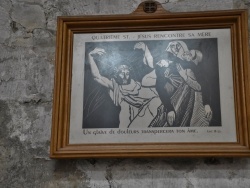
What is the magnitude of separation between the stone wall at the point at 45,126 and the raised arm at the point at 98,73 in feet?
0.56

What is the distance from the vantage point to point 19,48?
162cm

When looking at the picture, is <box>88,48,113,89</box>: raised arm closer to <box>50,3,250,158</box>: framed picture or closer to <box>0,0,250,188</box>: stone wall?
<box>50,3,250,158</box>: framed picture

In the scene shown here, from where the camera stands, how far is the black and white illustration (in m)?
1.46

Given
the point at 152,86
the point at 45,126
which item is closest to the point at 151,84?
the point at 152,86

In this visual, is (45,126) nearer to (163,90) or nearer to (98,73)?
(98,73)

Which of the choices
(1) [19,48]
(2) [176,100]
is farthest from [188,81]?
(1) [19,48]

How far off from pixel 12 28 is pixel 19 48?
104mm

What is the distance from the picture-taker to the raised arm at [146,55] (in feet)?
5.03

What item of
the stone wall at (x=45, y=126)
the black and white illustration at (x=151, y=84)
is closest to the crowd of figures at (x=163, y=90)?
the black and white illustration at (x=151, y=84)

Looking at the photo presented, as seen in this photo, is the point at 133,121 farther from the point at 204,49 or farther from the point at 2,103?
the point at 2,103

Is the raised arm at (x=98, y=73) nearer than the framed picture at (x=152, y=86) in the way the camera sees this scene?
No

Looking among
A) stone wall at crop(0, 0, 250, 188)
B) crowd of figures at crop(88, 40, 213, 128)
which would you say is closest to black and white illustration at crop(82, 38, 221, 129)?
crowd of figures at crop(88, 40, 213, 128)

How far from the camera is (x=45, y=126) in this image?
1515 millimetres

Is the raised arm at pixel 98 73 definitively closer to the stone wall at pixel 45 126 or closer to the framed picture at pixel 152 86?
the framed picture at pixel 152 86
